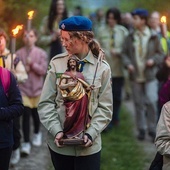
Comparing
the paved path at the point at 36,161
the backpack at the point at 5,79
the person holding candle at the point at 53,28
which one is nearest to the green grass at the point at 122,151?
the paved path at the point at 36,161

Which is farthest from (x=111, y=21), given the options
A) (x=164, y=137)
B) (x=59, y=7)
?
(x=164, y=137)

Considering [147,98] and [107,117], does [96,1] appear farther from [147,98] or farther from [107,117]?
[107,117]

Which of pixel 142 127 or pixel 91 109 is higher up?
pixel 91 109

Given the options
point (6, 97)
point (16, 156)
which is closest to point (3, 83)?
point (6, 97)

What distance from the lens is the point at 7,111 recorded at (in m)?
4.54

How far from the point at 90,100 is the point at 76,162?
530 millimetres

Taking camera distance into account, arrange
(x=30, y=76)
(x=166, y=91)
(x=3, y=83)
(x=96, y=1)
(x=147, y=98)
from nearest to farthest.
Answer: (x=3, y=83)
(x=166, y=91)
(x=30, y=76)
(x=147, y=98)
(x=96, y=1)

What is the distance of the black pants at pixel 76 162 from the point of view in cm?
427

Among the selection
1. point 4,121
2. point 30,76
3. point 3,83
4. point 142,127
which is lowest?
point 142,127

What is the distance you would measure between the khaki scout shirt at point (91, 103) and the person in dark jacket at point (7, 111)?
34 centimetres

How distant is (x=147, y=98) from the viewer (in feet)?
27.6

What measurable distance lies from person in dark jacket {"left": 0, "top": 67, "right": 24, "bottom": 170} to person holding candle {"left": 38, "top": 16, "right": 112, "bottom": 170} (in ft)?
1.18

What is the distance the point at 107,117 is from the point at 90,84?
33 centimetres

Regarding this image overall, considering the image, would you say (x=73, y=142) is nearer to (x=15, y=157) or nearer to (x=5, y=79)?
(x=5, y=79)
